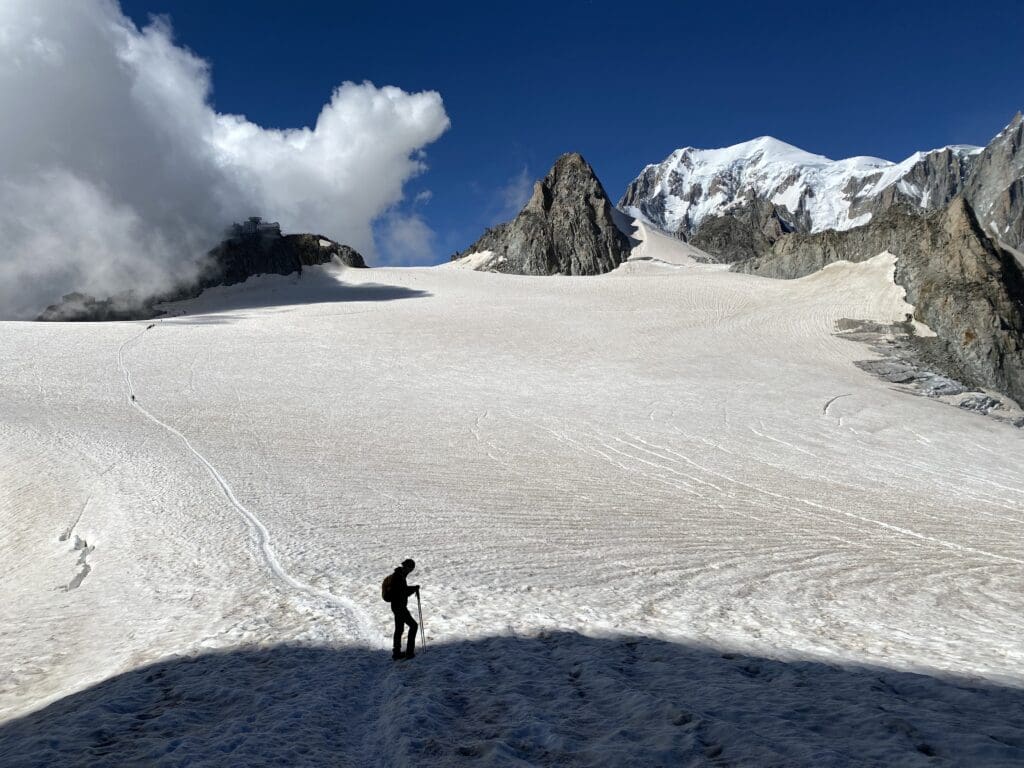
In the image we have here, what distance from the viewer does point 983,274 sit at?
40.6 metres

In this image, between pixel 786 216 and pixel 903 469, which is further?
pixel 786 216

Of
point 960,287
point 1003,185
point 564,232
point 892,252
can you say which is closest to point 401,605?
point 960,287

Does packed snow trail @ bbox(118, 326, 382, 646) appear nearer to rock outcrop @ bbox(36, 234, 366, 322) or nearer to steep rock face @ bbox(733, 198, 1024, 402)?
steep rock face @ bbox(733, 198, 1024, 402)

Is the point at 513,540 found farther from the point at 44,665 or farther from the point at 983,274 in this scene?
the point at 983,274

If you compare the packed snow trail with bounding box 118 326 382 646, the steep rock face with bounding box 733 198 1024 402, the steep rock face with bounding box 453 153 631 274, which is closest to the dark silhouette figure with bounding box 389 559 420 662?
the packed snow trail with bounding box 118 326 382 646

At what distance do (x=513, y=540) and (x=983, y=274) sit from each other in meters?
43.2

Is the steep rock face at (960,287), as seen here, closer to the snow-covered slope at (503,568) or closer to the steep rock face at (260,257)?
the snow-covered slope at (503,568)

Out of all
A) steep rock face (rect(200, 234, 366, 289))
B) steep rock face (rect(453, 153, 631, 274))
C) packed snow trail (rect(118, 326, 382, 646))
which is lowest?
packed snow trail (rect(118, 326, 382, 646))

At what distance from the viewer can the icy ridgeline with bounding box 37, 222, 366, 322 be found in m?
48.0

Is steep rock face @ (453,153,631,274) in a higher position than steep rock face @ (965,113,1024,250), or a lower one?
lower

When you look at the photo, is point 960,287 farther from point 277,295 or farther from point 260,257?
point 260,257

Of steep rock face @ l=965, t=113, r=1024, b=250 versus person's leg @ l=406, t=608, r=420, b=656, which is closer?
person's leg @ l=406, t=608, r=420, b=656

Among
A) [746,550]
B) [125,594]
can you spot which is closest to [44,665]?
[125,594]

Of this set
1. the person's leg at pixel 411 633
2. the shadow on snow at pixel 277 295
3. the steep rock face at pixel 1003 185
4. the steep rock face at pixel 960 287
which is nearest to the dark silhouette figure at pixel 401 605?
the person's leg at pixel 411 633
